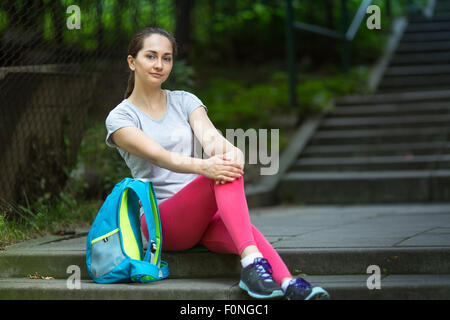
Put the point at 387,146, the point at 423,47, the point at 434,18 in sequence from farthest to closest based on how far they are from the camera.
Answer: the point at 434,18 < the point at 423,47 < the point at 387,146

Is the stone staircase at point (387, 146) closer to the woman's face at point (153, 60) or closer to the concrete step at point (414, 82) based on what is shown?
the concrete step at point (414, 82)

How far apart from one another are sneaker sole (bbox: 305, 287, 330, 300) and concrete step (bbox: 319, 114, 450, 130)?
5389mm

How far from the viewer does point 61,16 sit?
5.11 m

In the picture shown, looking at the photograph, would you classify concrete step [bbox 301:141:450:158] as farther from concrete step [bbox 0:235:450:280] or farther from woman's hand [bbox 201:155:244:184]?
woman's hand [bbox 201:155:244:184]

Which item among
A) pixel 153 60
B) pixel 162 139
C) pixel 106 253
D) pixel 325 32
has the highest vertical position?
pixel 325 32

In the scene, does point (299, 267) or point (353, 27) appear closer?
point (299, 267)

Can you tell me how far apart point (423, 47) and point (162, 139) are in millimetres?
7627

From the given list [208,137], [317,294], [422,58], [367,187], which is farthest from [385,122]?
[317,294]

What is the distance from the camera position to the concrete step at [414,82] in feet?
30.2

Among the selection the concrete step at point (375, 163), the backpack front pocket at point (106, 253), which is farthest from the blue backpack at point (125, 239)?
the concrete step at point (375, 163)

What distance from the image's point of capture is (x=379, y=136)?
26.4 ft

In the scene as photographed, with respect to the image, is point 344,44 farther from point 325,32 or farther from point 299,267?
point 299,267
